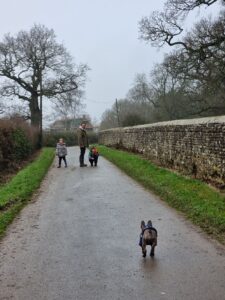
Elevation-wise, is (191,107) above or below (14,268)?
above

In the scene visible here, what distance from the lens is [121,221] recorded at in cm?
955

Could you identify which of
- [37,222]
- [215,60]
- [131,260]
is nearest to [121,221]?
[37,222]

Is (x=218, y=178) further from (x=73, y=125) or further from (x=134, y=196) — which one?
(x=73, y=125)

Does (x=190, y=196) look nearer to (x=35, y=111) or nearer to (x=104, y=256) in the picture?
(x=104, y=256)

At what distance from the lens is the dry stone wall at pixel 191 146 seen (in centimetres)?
1286

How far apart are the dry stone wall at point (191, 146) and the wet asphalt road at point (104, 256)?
89.9 inches

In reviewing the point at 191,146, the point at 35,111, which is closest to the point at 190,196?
the point at 191,146

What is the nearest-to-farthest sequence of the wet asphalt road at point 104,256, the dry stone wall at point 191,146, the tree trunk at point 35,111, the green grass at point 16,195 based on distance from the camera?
the wet asphalt road at point 104,256 → the green grass at point 16,195 → the dry stone wall at point 191,146 → the tree trunk at point 35,111

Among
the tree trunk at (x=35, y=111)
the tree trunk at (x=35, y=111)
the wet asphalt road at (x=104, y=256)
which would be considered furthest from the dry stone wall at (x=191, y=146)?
the tree trunk at (x=35, y=111)

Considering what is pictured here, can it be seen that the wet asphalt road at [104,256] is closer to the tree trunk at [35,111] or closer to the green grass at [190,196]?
the green grass at [190,196]

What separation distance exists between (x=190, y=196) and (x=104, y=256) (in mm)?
4834

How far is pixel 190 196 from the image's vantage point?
11406 millimetres

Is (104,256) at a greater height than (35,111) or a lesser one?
lesser

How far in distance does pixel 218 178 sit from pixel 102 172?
24.2 ft
